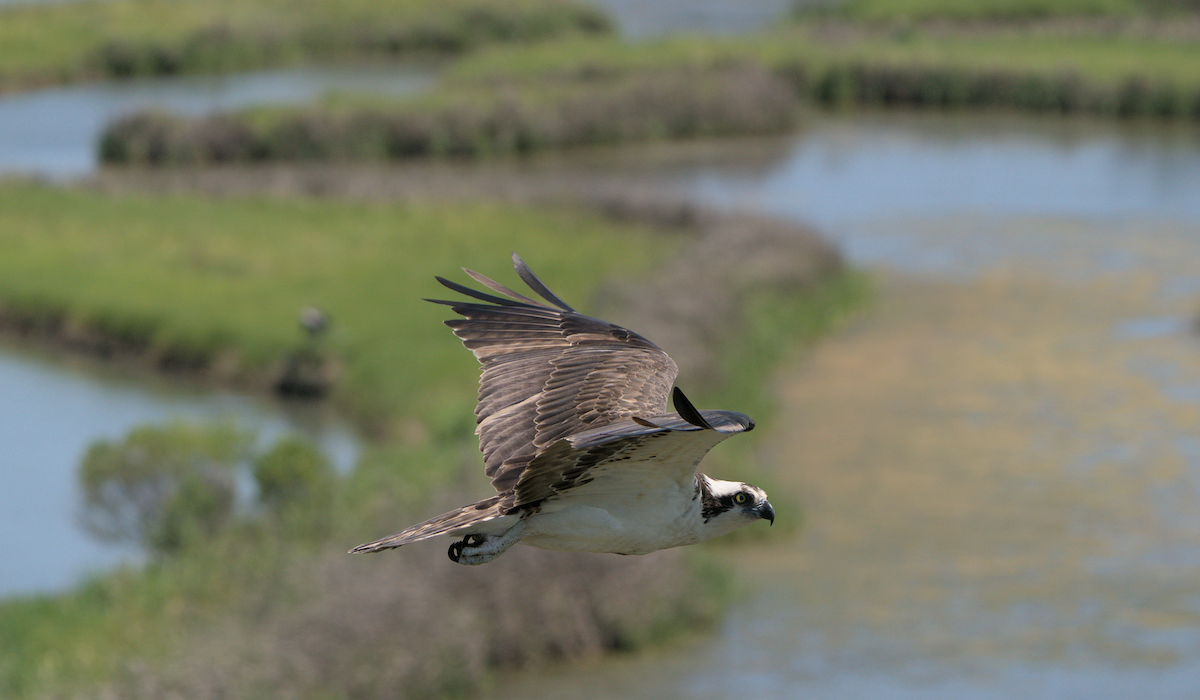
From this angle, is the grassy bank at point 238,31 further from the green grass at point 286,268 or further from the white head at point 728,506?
the white head at point 728,506

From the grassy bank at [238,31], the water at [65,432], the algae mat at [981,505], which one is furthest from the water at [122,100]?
the algae mat at [981,505]

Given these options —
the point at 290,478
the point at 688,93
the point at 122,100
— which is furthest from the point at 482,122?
the point at 290,478

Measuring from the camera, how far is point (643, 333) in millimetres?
25516

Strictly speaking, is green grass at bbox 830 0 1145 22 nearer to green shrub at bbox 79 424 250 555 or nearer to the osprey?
green shrub at bbox 79 424 250 555

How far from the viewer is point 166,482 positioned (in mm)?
20969

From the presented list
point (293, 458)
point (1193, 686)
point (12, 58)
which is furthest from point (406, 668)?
point (12, 58)

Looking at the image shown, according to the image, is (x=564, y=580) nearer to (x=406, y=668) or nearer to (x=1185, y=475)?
(x=406, y=668)

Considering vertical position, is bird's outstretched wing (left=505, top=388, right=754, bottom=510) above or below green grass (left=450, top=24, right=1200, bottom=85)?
above

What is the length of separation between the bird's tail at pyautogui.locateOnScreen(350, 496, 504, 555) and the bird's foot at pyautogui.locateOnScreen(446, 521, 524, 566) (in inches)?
3.5

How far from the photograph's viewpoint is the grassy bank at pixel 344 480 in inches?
657

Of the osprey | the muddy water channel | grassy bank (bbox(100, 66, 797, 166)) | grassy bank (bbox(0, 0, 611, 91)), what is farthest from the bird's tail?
grassy bank (bbox(0, 0, 611, 91))

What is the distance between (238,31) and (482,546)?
62.5 metres

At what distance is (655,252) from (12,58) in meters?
32.7

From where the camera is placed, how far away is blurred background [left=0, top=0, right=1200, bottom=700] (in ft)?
63.1
